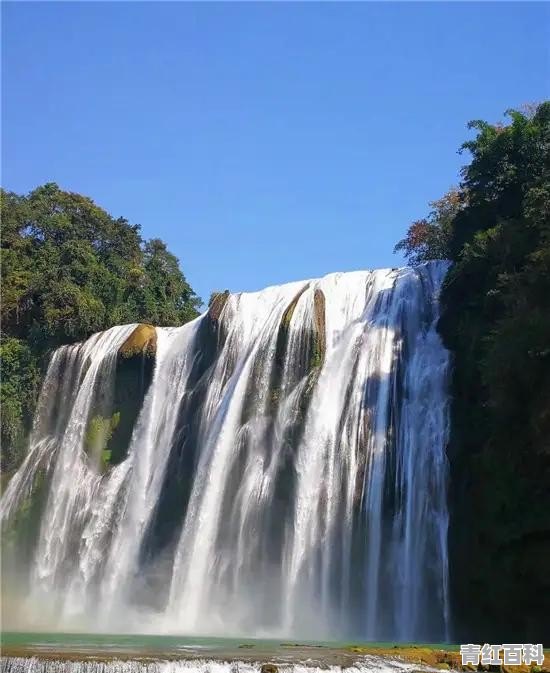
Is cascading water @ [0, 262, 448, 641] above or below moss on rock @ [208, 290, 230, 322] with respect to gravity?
below

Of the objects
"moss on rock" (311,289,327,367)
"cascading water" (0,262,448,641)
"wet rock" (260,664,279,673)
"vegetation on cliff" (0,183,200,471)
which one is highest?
"vegetation on cliff" (0,183,200,471)

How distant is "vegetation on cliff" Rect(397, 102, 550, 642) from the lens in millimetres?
15977

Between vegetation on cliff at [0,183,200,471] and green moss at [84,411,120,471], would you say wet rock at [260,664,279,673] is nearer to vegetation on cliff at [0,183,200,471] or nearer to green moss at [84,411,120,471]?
green moss at [84,411,120,471]

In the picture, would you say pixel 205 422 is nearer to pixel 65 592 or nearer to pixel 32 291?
pixel 65 592

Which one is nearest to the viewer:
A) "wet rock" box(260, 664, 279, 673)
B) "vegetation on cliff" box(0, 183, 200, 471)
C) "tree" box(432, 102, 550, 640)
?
"wet rock" box(260, 664, 279, 673)

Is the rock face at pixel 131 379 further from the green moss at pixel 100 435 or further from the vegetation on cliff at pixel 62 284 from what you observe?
the vegetation on cliff at pixel 62 284

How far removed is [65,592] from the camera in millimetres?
23828

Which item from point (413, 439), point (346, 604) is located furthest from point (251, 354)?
point (346, 604)

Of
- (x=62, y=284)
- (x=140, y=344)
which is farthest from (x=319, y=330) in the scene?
(x=62, y=284)

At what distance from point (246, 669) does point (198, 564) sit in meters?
11.3

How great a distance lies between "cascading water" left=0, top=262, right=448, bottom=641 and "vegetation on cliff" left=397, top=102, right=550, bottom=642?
1.88ft

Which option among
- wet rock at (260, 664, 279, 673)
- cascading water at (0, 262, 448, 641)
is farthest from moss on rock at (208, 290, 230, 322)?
wet rock at (260, 664, 279, 673)

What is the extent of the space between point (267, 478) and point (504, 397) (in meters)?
7.44

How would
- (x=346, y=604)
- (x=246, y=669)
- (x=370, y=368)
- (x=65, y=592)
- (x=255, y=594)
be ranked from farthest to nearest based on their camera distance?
(x=65, y=592)
(x=370, y=368)
(x=255, y=594)
(x=346, y=604)
(x=246, y=669)
